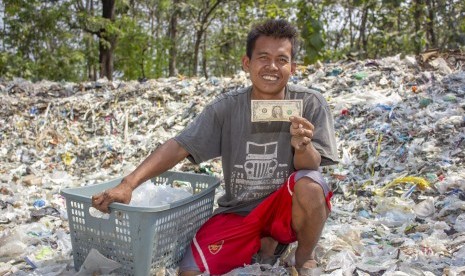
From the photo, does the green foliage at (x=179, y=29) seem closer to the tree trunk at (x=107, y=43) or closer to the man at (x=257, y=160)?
the tree trunk at (x=107, y=43)

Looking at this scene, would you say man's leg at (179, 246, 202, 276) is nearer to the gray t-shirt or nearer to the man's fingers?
the gray t-shirt

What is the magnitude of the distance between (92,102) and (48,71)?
723 cm

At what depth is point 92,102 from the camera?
6.44 metres

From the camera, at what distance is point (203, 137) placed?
8.03 feet

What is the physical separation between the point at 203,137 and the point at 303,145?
528 millimetres

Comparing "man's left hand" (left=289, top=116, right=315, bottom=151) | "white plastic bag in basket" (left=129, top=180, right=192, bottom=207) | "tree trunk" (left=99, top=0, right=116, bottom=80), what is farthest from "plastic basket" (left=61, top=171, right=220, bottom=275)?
"tree trunk" (left=99, top=0, right=116, bottom=80)

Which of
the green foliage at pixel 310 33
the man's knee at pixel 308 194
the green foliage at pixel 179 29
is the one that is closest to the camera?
the man's knee at pixel 308 194

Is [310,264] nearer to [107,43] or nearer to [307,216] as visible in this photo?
[307,216]

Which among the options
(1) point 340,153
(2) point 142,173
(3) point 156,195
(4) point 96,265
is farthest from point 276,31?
(1) point 340,153

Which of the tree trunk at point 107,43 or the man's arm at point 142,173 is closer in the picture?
the man's arm at point 142,173

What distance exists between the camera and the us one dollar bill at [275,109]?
2.25 m

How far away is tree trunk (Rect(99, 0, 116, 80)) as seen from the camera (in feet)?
37.1

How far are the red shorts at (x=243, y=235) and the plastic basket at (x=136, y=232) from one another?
0.42ft

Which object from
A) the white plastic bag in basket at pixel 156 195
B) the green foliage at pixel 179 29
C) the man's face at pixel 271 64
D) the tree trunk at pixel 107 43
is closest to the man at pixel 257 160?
the man's face at pixel 271 64
